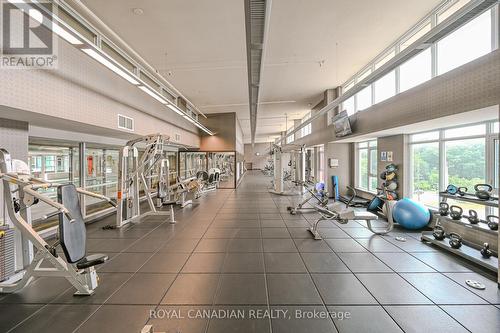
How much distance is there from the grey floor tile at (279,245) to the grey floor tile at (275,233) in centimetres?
18

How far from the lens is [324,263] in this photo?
3389 millimetres

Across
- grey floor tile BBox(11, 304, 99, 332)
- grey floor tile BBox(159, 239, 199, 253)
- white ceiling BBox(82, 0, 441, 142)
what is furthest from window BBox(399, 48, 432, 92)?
grey floor tile BBox(11, 304, 99, 332)

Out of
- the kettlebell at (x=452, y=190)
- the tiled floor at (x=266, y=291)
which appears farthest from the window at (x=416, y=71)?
the tiled floor at (x=266, y=291)

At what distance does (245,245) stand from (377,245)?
251cm

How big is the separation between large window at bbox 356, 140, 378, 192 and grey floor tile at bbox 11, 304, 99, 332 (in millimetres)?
8033

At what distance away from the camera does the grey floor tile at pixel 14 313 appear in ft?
7.21

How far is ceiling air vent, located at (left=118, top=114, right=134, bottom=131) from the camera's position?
204 inches

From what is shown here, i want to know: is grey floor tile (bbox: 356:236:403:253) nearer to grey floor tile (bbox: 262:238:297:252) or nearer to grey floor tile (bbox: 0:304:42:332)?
grey floor tile (bbox: 262:238:297:252)

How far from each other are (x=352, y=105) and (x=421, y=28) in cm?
378

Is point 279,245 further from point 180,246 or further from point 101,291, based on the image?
point 101,291

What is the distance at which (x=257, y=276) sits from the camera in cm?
300

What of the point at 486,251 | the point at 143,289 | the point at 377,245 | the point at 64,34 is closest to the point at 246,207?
the point at 377,245

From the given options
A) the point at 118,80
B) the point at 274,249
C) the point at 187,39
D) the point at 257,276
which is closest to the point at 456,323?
the point at 257,276

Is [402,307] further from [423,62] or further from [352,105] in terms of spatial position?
[352,105]
